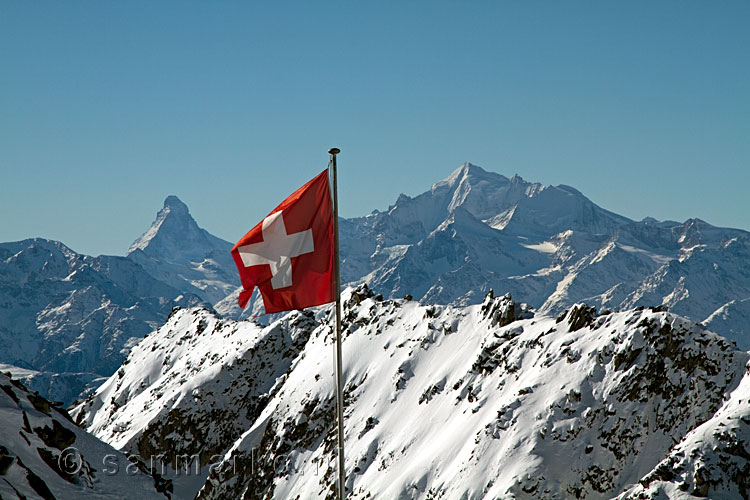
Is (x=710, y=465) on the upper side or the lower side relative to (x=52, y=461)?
upper

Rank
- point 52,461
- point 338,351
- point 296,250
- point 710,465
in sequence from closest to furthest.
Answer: point 52,461, point 338,351, point 296,250, point 710,465

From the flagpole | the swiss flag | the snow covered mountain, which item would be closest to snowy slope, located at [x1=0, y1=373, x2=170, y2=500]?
the flagpole

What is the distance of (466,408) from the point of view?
213ft

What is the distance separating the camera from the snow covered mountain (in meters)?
49.6

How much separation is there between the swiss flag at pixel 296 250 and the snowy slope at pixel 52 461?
249 inches

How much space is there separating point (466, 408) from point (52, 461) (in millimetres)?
47614

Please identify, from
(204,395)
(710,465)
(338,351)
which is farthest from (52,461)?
(204,395)

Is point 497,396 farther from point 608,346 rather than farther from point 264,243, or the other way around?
point 264,243

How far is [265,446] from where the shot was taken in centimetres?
8544

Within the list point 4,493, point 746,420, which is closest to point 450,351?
point 746,420

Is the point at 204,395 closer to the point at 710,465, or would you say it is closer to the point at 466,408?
the point at 466,408

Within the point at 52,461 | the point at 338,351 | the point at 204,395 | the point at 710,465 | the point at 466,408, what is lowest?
the point at 204,395

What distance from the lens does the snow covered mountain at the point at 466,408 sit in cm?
4956

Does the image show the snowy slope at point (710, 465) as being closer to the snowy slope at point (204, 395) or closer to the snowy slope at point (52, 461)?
the snowy slope at point (52, 461)
